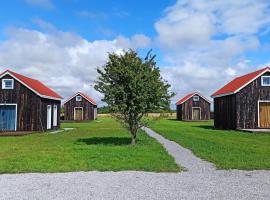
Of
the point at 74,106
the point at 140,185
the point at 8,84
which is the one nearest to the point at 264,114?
the point at 8,84

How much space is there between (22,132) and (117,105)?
12.7 m

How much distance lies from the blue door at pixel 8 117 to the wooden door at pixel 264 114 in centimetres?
2092

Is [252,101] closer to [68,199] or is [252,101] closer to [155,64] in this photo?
[155,64]

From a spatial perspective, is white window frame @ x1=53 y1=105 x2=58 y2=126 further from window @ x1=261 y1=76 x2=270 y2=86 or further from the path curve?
the path curve

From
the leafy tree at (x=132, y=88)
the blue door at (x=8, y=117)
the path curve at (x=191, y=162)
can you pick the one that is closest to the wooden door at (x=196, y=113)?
the blue door at (x=8, y=117)

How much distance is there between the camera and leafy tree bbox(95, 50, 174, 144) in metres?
17.8

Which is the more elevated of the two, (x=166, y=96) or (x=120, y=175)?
(x=166, y=96)

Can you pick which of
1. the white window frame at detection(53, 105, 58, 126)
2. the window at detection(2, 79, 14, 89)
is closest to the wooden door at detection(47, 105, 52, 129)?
the white window frame at detection(53, 105, 58, 126)

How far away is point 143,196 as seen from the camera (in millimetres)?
7586

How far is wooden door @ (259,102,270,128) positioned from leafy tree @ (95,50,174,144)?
15888mm

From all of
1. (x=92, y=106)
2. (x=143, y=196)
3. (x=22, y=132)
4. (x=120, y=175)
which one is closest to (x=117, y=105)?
(x=120, y=175)

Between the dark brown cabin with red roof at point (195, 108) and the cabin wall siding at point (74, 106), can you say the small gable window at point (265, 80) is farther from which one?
the cabin wall siding at point (74, 106)

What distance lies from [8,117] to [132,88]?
1520cm

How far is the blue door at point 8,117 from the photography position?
1135 inches
